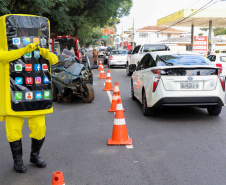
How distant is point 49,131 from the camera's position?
20.7 ft

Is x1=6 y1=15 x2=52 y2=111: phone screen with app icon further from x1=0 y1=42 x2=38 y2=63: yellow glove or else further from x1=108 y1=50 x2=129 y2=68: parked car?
x1=108 y1=50 x2=129 y2=68: parked car

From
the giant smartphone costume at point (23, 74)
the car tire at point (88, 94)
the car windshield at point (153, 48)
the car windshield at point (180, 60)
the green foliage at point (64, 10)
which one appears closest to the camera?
the giant smartphone costume at point (23, 74)

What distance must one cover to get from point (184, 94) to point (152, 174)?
9.89 feet

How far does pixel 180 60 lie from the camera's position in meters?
7.10

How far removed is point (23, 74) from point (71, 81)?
5036mm

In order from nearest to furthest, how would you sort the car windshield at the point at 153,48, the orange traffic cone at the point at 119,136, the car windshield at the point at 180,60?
1. the orange traffic cone at the point at 119,136
2. the car windshield at the point at 180,60
3. the car windshield at the point at 153,48

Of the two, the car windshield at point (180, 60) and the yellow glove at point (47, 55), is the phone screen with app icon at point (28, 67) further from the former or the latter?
the car windshield at point (180, 60)

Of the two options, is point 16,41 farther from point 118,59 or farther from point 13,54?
point 118,59

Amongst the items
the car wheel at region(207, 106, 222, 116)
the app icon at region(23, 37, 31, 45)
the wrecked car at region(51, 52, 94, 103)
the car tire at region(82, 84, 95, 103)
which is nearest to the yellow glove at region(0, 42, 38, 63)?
the app icon at region(23, 37, 31, 45)

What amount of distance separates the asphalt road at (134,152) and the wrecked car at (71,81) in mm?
1452

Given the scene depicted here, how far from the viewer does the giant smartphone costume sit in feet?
12.8

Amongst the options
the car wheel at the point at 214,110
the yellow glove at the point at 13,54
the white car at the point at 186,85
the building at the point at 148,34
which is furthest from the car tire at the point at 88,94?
the building at the point at 148,34

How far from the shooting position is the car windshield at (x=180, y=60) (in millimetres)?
6980

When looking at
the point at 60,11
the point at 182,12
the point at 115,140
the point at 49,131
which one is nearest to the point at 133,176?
the point at 115,140
